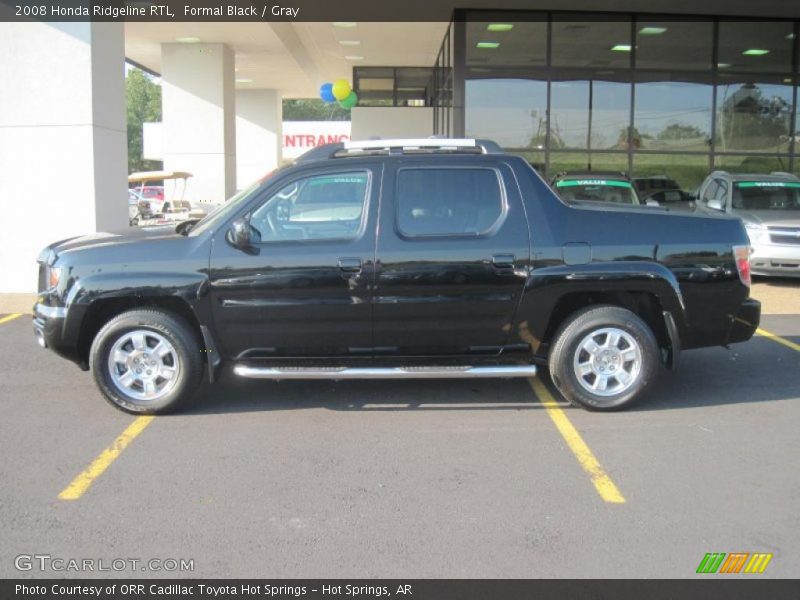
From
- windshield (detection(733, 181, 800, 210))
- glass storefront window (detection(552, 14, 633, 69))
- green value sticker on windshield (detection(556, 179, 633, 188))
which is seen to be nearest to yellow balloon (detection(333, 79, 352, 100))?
glass storefront window (detection(552, 14, 633, 69))

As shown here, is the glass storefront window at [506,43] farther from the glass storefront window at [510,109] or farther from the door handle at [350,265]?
the door handle at [350,265]

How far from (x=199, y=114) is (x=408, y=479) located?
61.1 ft

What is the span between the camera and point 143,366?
223 inches

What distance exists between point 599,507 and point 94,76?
30.3 ft

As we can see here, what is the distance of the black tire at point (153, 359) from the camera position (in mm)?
5555

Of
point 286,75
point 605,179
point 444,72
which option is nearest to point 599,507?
point 605,179

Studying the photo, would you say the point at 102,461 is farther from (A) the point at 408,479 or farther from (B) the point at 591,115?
(B) the point at 591,115

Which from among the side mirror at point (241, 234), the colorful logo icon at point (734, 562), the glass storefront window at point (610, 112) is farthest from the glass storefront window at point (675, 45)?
the colorful logo icon at point (734, 562)

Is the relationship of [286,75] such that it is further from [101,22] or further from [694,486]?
[694,486]

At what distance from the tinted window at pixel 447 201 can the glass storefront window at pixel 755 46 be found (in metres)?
14.3

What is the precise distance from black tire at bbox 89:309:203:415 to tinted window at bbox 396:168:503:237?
1771mm

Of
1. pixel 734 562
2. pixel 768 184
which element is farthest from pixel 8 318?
pixel 768 184

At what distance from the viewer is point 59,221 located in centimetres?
1077
